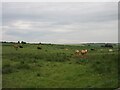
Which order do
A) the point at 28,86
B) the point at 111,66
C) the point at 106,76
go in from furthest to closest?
1. the point at 111,66
2. the point at 106,76
3. the point at 28,86

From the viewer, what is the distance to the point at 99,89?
573 inches

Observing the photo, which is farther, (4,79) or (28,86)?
(4,79)

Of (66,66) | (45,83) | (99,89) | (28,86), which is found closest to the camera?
(99,89)

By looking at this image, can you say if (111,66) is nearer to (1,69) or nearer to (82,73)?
(82,73)

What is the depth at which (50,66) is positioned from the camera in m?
23.2

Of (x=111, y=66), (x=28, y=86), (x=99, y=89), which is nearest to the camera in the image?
(x=99, y=89)

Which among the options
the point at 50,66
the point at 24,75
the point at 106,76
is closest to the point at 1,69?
the point at 24,75

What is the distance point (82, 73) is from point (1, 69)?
5723 mm

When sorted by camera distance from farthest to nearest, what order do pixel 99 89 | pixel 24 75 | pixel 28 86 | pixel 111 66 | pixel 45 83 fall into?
pixel 111 66 → pixel 24 75 → pixel 45 83 → pixel 28 86 → pixel 99 89

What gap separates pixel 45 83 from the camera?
55.7 feet

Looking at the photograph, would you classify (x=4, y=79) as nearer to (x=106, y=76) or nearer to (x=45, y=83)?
(x=45, y=83)

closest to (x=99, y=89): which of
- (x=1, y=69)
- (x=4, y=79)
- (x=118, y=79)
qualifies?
(x=118, y=79)

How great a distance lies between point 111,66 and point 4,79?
24.6 ft

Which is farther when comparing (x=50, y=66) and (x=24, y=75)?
(x=50, y=66)
